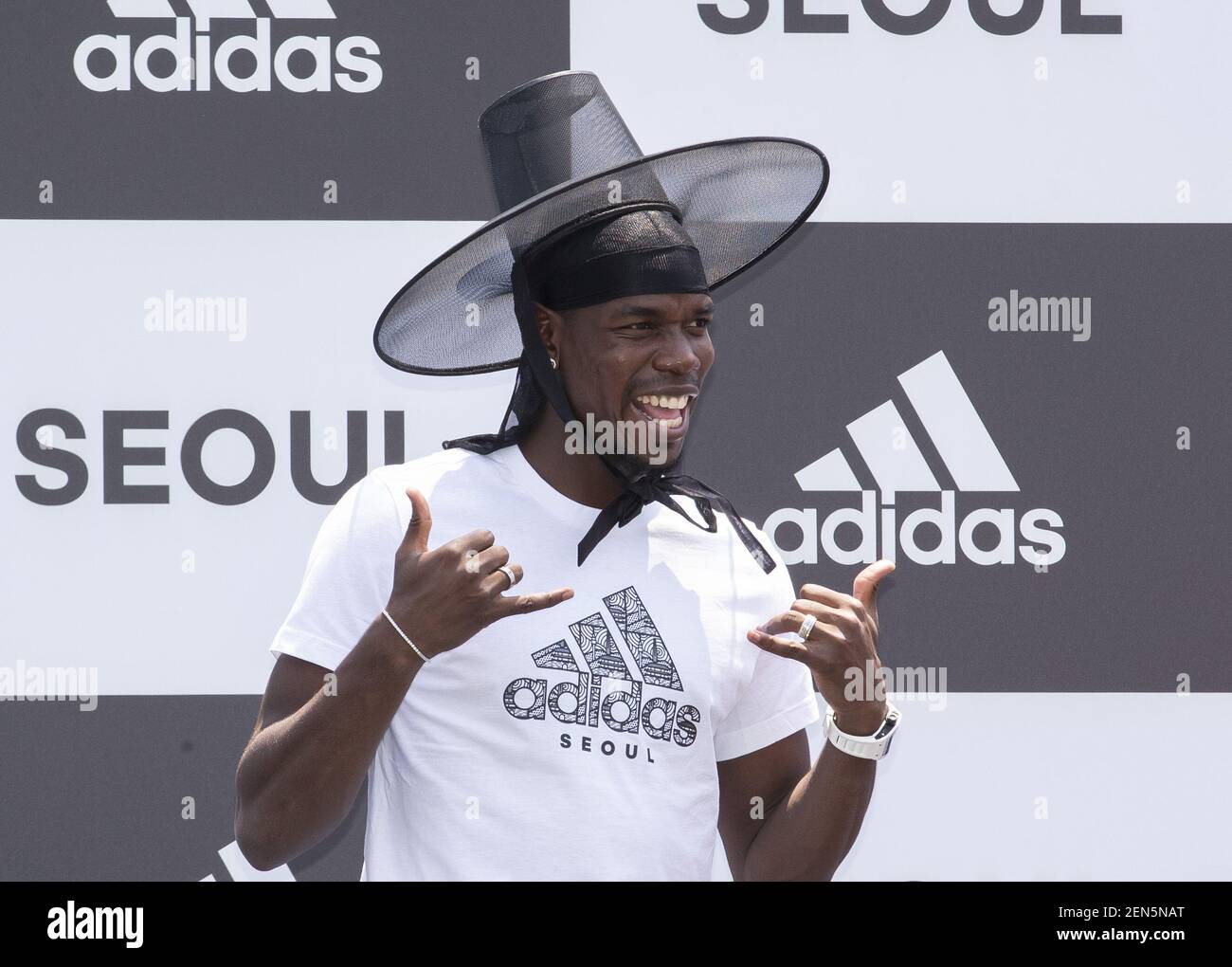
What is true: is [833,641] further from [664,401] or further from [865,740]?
[664,401]

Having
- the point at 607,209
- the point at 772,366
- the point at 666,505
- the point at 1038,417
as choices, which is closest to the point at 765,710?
the point at 666,505

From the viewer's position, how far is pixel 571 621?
4.40 feet

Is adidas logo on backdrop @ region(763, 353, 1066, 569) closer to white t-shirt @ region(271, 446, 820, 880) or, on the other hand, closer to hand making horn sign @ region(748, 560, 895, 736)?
white t-shirt @ region(271, 446, 820, 880)

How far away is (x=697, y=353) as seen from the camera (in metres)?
1.41

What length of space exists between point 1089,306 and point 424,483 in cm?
120

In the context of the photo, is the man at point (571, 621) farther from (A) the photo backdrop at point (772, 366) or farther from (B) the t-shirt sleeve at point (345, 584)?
(A) the photo backdrop at point (772, 366)

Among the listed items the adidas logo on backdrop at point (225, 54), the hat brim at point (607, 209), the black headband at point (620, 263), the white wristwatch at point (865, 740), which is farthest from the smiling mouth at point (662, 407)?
the adidas logo on backdrop at point (225, 54)

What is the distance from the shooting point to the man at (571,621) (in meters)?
1.24

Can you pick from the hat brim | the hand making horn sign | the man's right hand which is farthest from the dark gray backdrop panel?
the man's right hand

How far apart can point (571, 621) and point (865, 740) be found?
1.12ft

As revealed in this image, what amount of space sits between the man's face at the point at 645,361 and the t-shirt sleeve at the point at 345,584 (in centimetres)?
27

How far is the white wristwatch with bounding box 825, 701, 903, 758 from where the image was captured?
1325 mm

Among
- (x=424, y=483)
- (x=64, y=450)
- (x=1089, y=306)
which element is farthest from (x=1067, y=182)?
(x=64, y=450)

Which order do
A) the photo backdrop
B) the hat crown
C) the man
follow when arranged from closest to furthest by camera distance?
the man, the hat crown, the photo backdrop
